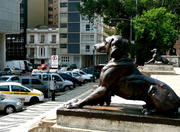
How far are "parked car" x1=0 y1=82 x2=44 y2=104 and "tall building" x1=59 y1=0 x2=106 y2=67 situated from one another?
138 ft

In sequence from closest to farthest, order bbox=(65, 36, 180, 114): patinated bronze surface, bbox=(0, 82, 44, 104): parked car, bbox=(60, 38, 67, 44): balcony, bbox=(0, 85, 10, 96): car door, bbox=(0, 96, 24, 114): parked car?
bbox=(65, 36, 180, 114): patinated bronze surface, bbox=(0, 96, 24, 114): parked car, bbox=(0, 85, 10, 96): car door, bbox=(0, 82, 44, 104): parked car, bbox=(60, 38, 67, 44): balcony

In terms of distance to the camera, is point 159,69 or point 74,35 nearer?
point 159,69

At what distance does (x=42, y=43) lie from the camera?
2488 inches

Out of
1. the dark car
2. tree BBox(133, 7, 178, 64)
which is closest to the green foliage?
tree BBox(133, 7, 178, 64)

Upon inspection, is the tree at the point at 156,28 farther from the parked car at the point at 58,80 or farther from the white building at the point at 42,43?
the white building at the point at 42,43

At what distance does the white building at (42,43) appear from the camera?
6234 centimetres

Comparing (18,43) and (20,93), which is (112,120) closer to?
(20,93)

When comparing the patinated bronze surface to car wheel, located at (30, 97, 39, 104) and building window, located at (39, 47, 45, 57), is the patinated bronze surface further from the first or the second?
building window, located at (39, 47, 45, 57)

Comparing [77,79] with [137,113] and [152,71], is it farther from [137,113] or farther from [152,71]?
[137,113]

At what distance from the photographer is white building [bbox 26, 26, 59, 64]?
62338mm

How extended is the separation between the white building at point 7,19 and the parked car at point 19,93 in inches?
1299

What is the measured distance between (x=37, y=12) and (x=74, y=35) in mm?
16216

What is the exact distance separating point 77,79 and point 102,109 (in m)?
21.9

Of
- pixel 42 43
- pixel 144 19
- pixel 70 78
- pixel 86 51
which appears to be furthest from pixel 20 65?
pixel 144 19
